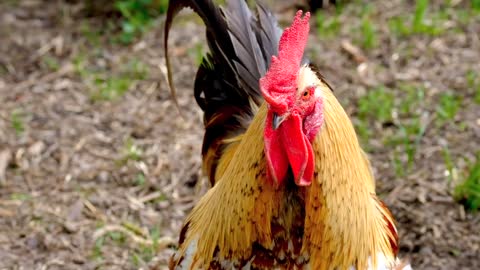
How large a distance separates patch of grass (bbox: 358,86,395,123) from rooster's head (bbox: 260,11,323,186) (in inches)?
93.7

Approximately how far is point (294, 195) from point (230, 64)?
869 mm

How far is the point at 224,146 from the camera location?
3.49m

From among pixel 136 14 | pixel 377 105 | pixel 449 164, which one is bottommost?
pixel 449 164

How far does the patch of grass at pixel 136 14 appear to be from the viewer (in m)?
5.81

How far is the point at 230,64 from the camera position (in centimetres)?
332

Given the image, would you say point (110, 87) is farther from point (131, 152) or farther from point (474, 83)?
point (474, 83)

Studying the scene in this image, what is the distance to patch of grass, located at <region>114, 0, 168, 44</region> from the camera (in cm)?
581

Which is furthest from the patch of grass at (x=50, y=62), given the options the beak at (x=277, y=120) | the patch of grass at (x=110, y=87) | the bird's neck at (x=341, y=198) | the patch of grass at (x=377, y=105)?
the beak at (x=277, y=120)

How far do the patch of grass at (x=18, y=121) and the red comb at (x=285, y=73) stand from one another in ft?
9.29

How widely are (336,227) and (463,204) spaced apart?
5.36 feet

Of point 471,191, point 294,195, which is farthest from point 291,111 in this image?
point 471,191

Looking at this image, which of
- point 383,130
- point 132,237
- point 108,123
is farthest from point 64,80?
point 383,130

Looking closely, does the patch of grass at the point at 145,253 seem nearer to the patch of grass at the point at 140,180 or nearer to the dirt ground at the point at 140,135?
the dirt ground at the point at 140,135

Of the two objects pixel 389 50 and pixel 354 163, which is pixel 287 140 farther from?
pixel 389 50
